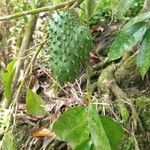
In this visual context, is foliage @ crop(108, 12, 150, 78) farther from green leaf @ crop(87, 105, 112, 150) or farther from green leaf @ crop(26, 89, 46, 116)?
green leaf @ crop(26, 89, 46, 116)

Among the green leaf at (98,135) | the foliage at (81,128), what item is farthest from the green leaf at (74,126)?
the green leaf at (98,135)

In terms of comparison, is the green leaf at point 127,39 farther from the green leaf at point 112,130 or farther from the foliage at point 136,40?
the green leaf at point 112,130

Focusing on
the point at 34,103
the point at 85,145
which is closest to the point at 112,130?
the point at 85,145

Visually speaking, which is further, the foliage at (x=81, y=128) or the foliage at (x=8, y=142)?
the foliage at (x=8, y=142)

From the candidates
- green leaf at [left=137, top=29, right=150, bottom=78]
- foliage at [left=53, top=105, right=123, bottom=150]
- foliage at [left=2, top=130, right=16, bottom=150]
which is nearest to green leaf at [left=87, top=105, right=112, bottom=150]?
foliage at [left=53, top=105, right=123, bottom=150]

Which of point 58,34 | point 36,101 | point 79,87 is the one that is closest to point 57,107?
point 79,87

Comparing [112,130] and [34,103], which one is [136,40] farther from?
[34,103]
